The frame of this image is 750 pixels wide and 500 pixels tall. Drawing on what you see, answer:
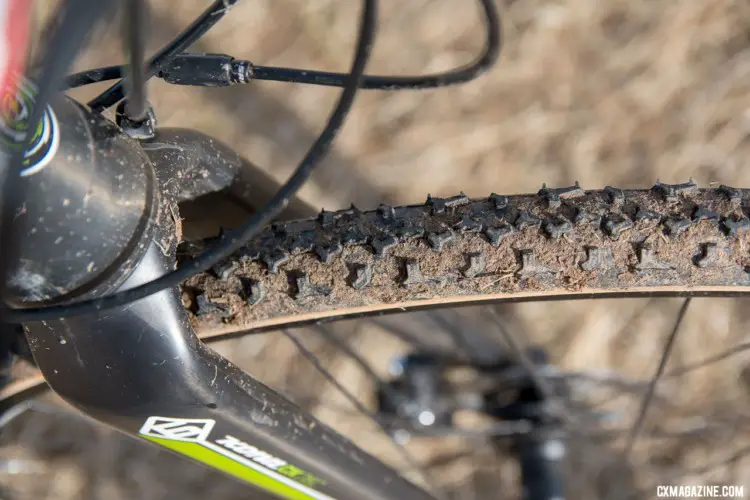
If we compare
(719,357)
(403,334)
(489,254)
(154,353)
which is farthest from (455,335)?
(154,353)

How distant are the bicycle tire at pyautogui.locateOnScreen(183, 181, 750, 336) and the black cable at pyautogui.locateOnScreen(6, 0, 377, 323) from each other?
128 mm

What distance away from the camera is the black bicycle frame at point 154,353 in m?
0.36

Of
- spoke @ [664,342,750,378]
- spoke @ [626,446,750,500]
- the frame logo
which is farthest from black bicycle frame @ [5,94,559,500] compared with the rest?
spoke @ [626,446,750,500]

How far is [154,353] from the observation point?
1.45 feet

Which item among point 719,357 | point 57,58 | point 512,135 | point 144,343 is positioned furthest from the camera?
point 512,135

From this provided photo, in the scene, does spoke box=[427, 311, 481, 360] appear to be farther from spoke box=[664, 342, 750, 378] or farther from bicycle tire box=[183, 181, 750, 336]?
bicycle tire box=[183, 181, 750, 336]

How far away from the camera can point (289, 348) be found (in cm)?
109

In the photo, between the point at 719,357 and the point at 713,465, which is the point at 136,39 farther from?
the point at 713,465

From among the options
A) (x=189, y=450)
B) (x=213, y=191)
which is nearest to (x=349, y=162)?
(x=213, y=191)

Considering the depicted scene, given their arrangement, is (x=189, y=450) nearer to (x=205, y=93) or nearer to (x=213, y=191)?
(x=213, y=191)

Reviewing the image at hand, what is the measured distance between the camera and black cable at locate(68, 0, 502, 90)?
0.46 m

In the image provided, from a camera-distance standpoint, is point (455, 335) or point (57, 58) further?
point (455, 335)

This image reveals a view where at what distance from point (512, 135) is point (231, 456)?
28.5 inches

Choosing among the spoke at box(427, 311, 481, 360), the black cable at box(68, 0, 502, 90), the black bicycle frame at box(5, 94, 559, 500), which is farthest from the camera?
the spoke at box(427, 311, 481, 360)
